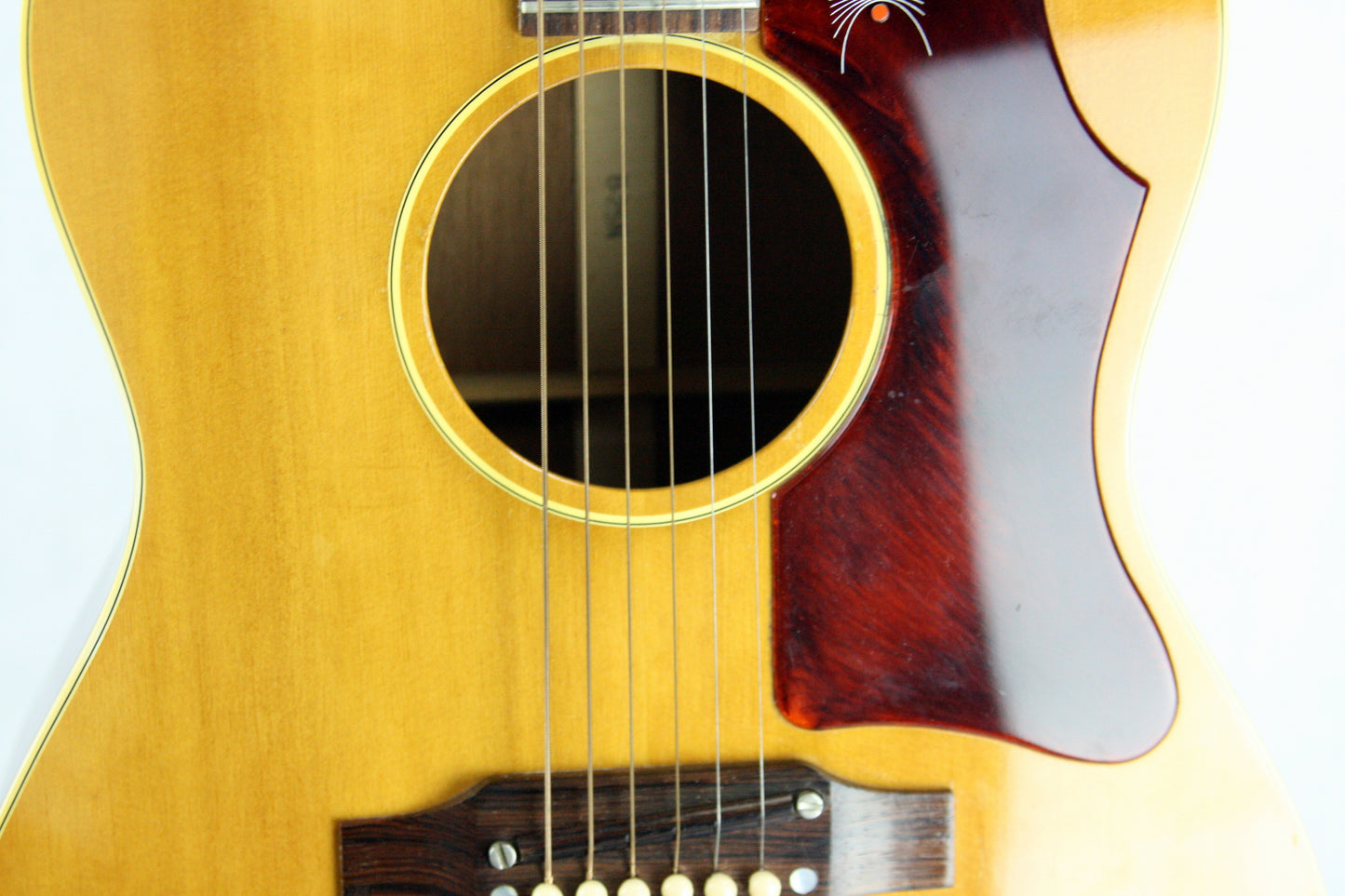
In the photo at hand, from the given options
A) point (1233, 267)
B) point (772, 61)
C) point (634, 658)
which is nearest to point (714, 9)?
point (772, 61)

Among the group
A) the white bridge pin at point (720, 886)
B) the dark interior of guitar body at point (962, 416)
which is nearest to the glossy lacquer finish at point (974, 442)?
the dark interior of guitar body at point (962, 416)

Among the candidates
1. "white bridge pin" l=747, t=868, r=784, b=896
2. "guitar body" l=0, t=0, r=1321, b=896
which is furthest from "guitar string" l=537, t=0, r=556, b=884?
"white bridge pin" l=747, t=868, r=784, b=896

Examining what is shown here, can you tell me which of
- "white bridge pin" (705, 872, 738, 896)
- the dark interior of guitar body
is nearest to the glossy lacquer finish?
the dark interior of guitar body

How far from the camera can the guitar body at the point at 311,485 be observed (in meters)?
0.54

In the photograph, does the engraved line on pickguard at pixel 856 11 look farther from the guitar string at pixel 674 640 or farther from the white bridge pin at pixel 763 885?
the white bridge pin at pixel 763 885

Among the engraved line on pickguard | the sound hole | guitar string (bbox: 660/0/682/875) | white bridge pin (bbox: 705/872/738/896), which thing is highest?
the engraved line on pickguard

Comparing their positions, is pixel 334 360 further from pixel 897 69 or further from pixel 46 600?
pixel 46 600

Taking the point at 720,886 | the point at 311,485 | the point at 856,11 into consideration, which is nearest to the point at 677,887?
the point at 720,886

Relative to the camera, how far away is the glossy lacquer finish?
571 mm

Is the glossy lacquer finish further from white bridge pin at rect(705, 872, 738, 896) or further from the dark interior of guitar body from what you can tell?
white bridge pin at rect(705, 872, 738, 896)

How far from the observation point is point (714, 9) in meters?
0.56

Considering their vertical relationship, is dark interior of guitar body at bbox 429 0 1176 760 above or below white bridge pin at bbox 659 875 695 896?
above

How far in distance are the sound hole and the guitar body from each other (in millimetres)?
80

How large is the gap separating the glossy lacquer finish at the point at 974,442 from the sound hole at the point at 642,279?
57 mm
